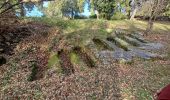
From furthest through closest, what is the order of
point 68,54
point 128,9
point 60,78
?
point 128,9, point 68,54, point 60,78

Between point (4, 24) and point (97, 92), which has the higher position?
point (4, 24)

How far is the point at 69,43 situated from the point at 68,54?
3.63 feet

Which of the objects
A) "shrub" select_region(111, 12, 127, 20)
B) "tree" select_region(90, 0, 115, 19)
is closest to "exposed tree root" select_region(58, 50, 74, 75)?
"shrub" select_region(111, 12, 127, 20)

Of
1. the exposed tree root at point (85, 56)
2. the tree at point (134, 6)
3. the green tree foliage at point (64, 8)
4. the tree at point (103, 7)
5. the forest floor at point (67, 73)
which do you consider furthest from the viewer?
the green tree foliage at point (64, 8)

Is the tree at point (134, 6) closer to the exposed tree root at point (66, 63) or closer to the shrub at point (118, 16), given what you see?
the shrub at point (118, 16)

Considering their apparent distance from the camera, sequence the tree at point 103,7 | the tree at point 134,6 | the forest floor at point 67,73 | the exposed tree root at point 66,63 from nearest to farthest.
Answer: the forest floor at point 67,73, the exposed tree root at point 66,63, the tree at point 103,7, the tree at point 134,6

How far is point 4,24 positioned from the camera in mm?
12781

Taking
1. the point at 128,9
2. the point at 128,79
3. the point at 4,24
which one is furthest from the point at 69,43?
the point at 128,9

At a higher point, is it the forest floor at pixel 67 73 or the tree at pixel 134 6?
the tree at pixel 134 6

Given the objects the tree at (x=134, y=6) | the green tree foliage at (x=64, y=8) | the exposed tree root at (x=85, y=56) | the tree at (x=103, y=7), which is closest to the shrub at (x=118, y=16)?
the tree at (x=103, y=7)

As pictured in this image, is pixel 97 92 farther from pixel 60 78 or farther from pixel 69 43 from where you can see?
pixel 69 43

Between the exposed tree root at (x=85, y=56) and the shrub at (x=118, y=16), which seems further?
the shrub at (x=118, y=16)

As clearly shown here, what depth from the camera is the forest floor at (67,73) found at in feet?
32.2

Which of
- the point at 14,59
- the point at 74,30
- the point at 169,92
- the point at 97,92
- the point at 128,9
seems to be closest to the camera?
the point at 169,92
